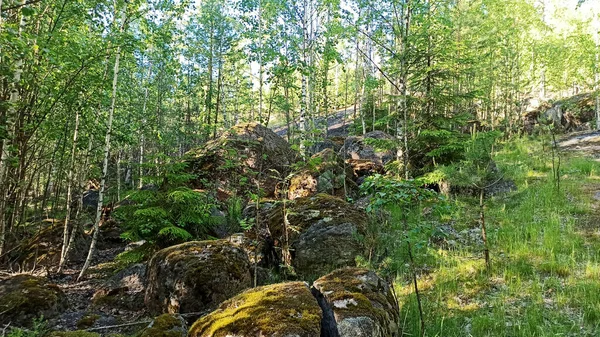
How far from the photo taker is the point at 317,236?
6348 millimetres

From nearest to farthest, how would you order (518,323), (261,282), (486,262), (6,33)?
(518,323) → (6,33) → (486,262) → (261,282)

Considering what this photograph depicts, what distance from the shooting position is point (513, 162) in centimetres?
1138

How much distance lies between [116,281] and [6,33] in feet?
15.1

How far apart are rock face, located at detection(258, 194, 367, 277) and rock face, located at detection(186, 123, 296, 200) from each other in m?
4.59

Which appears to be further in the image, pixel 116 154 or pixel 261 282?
pixel 116 154

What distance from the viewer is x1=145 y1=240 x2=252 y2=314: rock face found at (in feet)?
16.0

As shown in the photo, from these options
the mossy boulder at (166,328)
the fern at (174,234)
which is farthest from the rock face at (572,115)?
the mossy boulder at (166,328)

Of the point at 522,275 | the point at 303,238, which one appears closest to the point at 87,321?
the point at 303,238

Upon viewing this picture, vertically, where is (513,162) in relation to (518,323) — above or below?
above

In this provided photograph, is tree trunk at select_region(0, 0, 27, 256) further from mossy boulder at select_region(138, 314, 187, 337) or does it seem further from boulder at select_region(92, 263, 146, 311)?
mossy boulder at select_region(138, 314, 187, 337)

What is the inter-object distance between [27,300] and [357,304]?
17.9ft

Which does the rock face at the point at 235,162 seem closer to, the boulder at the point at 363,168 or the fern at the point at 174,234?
the boulder at the point at 363,168

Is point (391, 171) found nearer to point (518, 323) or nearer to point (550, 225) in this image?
point (550, 225)

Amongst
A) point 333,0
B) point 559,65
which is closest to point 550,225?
point 333,0
